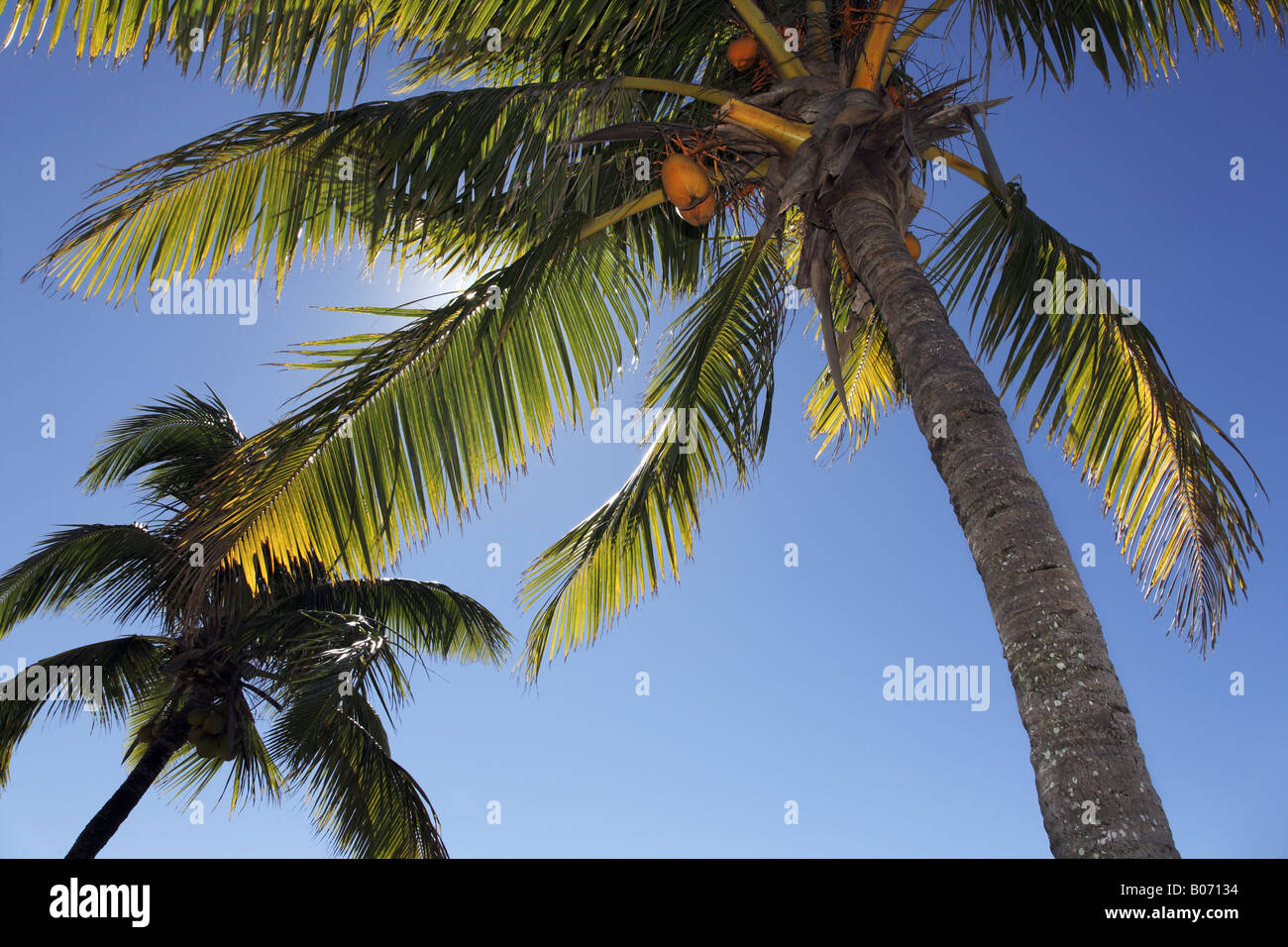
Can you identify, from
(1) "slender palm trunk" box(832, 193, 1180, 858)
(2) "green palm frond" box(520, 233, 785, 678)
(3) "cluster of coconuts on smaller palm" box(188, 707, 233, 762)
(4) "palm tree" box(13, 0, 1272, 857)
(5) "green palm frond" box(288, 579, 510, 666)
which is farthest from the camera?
(5) "green palm frond" box(288, 579, 510, 666)

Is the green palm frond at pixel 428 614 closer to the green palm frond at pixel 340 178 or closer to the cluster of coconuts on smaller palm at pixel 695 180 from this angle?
the green palm frond at pixel 340 178

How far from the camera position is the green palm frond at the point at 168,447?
9.64 m

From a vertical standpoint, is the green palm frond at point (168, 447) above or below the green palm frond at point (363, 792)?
above

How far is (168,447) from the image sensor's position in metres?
9.77

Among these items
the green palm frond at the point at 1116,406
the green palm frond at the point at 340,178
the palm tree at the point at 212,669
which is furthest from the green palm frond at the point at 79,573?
the green palm frond at the point at 1116,406

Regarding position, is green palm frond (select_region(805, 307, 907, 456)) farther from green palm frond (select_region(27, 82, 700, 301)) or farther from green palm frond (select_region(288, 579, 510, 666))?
green palm frond (select_region(288, 579, 510, 666))

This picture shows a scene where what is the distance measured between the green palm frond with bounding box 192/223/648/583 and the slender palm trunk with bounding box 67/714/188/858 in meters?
4.64

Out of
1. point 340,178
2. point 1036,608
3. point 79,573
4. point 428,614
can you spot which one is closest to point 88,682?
point 79,573

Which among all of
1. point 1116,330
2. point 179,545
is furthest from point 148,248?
point 1116,330

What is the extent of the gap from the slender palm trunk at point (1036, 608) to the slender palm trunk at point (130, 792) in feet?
24.3

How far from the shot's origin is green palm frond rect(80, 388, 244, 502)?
9641 mm

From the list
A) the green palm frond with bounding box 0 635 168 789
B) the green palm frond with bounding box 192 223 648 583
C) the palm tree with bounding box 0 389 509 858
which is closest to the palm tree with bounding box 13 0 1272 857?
the green palm frond with bounding box 192 223 648 583

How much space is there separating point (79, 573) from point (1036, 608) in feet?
30.7
